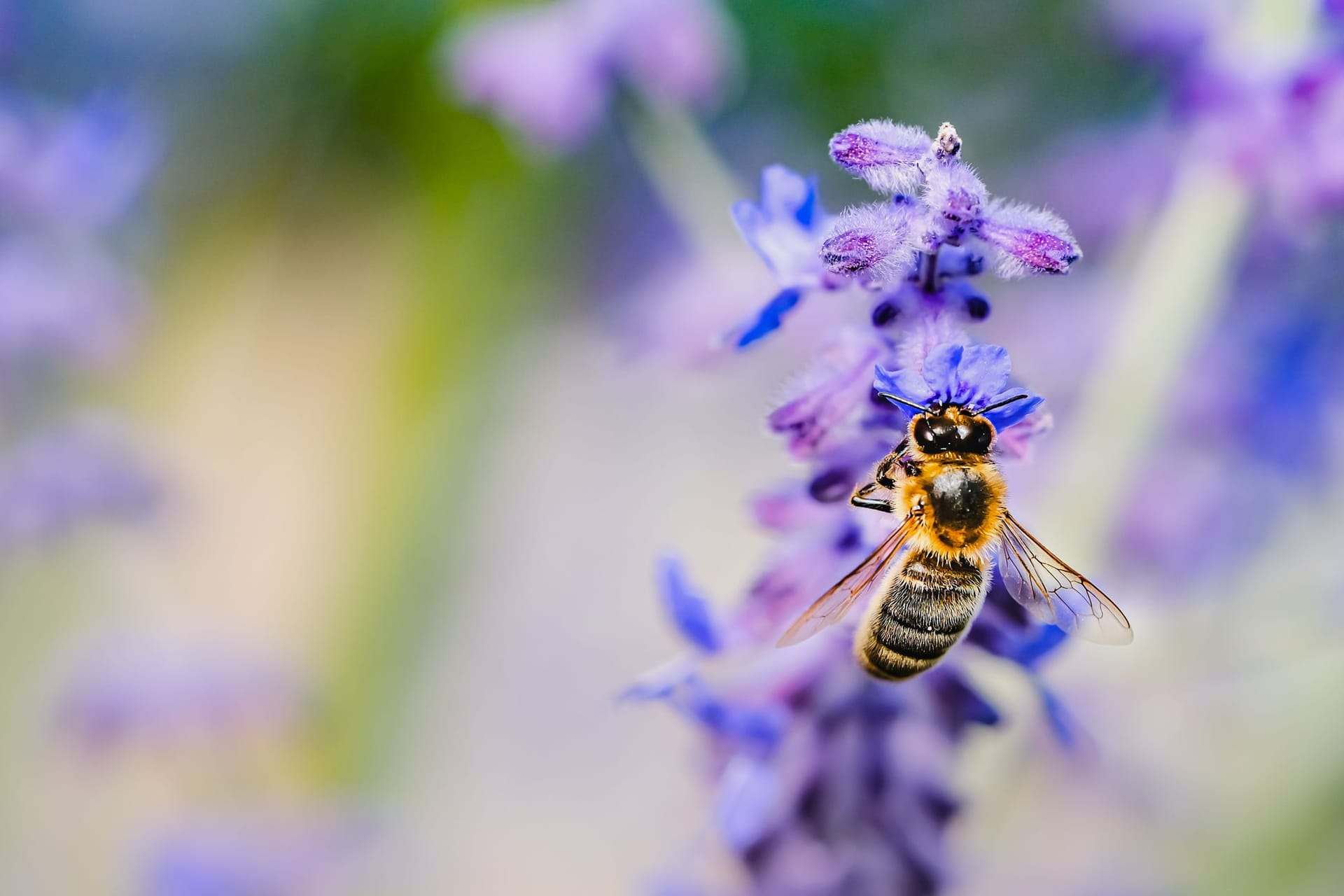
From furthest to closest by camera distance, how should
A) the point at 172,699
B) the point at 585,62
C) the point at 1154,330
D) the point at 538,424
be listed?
1. the point at 538,424
2. the point at 172,699
3. the point at 585,62
4. the point at 1154,330

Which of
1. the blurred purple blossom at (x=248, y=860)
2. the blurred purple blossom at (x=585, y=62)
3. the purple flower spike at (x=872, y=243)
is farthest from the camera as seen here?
the blurred purple blossom at (x=248, y=860)

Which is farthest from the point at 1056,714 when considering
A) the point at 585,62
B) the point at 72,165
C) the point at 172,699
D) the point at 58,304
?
the point at 172,699

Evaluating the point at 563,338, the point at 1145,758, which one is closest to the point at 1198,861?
the point at 1145,758

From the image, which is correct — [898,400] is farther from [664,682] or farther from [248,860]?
[248,860]

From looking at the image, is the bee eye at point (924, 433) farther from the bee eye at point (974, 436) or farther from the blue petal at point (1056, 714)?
the blue petal at point (1056, 714)

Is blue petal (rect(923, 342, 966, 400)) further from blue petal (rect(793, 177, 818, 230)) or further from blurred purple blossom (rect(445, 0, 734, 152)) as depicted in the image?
blurred purple blossom (rect(445, 0, 734, 152))

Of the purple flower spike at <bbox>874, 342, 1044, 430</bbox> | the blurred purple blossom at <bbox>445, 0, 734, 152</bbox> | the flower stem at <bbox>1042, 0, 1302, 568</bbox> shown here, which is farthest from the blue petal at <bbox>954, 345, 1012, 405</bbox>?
the blurred purple blossom at <bbox>445, 0, 734, 152</bbox>

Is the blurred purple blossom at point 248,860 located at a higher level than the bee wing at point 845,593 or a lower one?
higher

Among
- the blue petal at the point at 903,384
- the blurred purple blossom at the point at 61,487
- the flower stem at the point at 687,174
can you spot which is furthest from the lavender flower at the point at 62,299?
the blue petal at the point at 903,384
